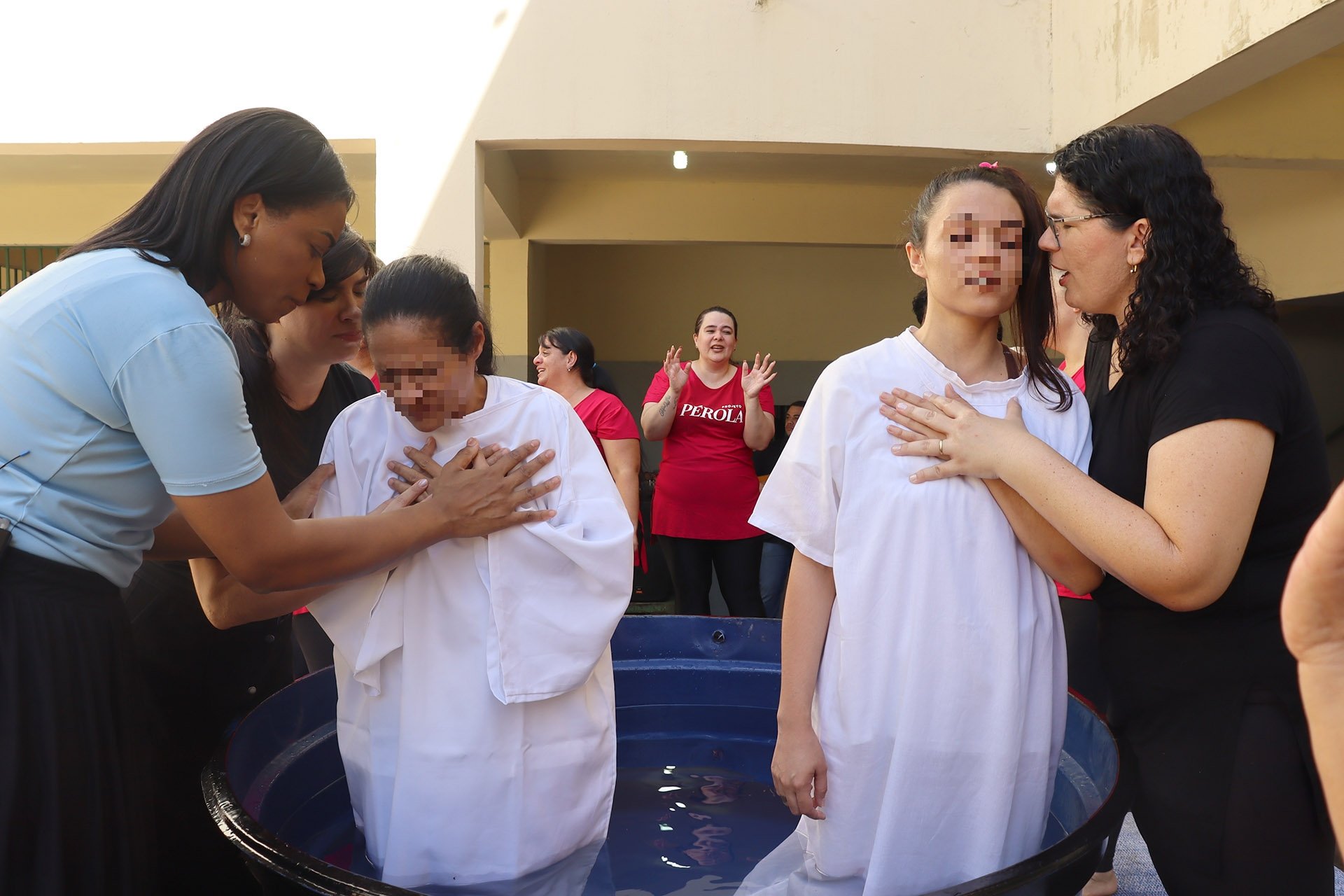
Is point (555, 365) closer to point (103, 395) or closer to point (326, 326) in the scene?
point (326, 326)

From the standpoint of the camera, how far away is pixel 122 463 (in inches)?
58.1

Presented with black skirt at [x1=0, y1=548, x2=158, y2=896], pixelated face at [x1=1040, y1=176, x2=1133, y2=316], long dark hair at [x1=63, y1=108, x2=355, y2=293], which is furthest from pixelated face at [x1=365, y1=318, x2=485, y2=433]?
pixelated face at [x1=1040, y1=176, x2=1133, y2=316]

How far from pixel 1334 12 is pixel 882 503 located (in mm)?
4159

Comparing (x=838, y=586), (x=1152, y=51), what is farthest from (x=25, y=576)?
(x=1152, y=51)

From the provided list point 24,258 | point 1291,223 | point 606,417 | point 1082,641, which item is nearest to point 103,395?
point 1082,641

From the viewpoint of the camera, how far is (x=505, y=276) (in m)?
10.2

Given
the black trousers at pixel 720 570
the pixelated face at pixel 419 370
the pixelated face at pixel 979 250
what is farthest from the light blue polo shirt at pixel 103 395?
the black trousers at pixel 720 570

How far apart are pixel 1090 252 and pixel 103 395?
1585mm

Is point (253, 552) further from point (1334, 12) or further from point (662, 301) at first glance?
point (662, 301)

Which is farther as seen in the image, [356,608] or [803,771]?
[356,608]

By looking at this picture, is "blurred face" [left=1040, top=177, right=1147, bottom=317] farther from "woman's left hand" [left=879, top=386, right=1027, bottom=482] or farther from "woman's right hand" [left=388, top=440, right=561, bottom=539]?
"woman's right hand" [left=388, top=440, right=561, bottom=539]

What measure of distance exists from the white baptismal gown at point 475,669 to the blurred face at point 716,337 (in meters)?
3.61

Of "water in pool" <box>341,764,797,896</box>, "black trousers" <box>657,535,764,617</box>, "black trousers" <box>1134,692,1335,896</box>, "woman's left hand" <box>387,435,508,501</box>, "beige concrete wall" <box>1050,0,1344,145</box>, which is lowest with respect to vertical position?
"water in pool" <box>341,764,797,896</box>

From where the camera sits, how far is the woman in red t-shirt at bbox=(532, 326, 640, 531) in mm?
5121
